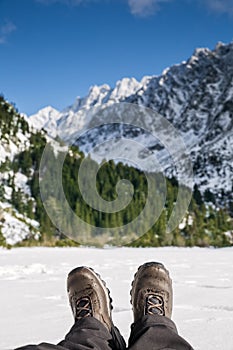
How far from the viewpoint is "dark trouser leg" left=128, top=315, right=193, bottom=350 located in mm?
Result: 1712

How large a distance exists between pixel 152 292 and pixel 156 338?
87 cm

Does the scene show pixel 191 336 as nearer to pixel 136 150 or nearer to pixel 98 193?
pixel 98 193

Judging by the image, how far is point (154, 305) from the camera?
8.05 ft

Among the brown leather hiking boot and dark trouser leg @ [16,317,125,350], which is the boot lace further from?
the brown leather hiking boot

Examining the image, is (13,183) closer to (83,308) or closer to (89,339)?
(83,308)

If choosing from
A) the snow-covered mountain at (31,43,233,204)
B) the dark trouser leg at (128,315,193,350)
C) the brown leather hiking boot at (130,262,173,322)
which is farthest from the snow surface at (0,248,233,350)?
the snow-covered mountain at (31,43,233,204)

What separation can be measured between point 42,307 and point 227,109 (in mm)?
103676

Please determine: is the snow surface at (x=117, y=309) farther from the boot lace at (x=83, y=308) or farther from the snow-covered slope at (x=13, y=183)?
the snow-covered slope at (x=13, y=183)

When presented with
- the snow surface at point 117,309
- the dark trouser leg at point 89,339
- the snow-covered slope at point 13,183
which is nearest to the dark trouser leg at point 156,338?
the dark trouser leg at point 89,339

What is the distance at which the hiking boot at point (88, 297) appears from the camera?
2.36 metres

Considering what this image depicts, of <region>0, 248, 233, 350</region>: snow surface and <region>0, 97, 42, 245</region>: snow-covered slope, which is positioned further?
<region>0, 97, 42, 245</region>: snow-covered slope

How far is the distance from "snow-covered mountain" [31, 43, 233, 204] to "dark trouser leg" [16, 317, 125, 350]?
6003 cm

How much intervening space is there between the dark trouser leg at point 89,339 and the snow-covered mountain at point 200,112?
6003cm

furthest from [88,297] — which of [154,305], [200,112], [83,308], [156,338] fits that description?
[200,112]
